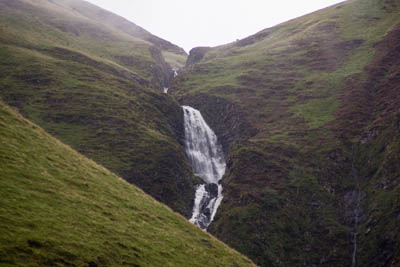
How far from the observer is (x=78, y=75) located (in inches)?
3524

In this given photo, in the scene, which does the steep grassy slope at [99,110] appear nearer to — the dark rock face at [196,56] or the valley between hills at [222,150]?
the valley between hills at [222,150]

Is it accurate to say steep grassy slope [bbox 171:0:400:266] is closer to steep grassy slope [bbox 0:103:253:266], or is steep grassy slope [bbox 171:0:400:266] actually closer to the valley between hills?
the valley between hills

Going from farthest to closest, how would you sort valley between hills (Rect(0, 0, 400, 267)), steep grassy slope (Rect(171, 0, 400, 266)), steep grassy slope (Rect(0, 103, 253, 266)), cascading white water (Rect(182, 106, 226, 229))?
cascading white water (Rect(182, 106, 226, 229)) → steep grassy slope (Rect(171, 0, 400, 266)) → valley between hills (Rect(0, 0, 400, 267)) → steep grassy slope (Rect(0, 103, 253, 266))

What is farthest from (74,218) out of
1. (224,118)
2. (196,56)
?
(196,56)

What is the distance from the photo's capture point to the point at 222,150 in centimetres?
8638

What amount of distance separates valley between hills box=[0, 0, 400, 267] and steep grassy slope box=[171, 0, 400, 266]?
0.31 m

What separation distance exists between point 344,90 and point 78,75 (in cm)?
7312

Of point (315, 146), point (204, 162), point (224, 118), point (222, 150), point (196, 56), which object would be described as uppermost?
point (196, 56)

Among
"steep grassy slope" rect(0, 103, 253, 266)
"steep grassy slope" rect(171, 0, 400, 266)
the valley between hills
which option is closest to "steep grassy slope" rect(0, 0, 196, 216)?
the valley between hills

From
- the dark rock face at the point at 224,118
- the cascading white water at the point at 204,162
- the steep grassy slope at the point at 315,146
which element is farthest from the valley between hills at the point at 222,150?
the cascading white water at the point at 204,162

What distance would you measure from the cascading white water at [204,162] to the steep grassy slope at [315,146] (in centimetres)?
294

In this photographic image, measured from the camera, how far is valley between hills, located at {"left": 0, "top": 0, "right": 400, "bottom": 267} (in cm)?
2191

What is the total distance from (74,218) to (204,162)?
201ft

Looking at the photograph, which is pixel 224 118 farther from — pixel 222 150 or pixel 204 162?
pixel 204 162
